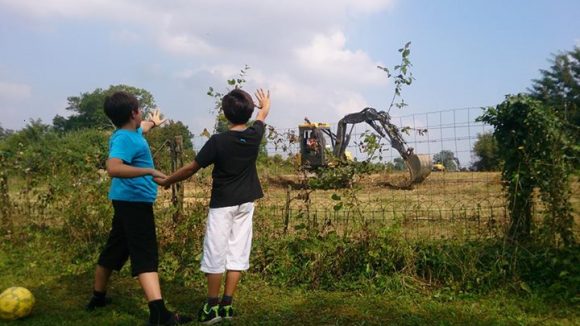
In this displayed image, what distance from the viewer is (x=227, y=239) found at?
337 centimetres

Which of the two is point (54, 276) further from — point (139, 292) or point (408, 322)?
point (408, 322)

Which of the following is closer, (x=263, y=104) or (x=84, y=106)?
(x=263, y=104)

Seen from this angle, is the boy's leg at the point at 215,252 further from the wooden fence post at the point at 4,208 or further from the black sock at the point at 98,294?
the wooden fence post at the point at 4,208

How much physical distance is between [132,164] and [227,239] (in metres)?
0.84

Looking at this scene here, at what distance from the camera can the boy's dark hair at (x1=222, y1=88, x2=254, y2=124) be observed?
3373mm

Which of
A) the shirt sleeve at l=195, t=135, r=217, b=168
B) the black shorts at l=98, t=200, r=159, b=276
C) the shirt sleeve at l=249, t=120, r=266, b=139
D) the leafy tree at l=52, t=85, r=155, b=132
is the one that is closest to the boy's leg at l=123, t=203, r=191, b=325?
the black shorts at l=98, t=200, r=159, b=276

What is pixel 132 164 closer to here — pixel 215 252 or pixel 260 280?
pixel 215 252

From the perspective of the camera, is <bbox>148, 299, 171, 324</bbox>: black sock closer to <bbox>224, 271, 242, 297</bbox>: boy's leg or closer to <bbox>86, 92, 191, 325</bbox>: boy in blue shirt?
<bbox>86, 92, 191, 325</bbox>: boy in blue shirt

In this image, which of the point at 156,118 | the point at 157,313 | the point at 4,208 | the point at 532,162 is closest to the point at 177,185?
the point at 156,118

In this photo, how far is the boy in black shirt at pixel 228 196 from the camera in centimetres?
329

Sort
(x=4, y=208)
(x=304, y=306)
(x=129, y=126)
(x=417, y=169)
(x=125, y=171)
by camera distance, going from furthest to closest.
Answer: (x=417, y=169), (x=4, y=208), (x=304, y=306), (x=129, y=126), (x=125, y=171)

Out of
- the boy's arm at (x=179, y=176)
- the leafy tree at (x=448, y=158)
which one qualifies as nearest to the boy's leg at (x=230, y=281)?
the boy's arm at (x=179, y=176)

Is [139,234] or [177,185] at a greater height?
[177,185]

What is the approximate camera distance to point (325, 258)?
14.6 ft
